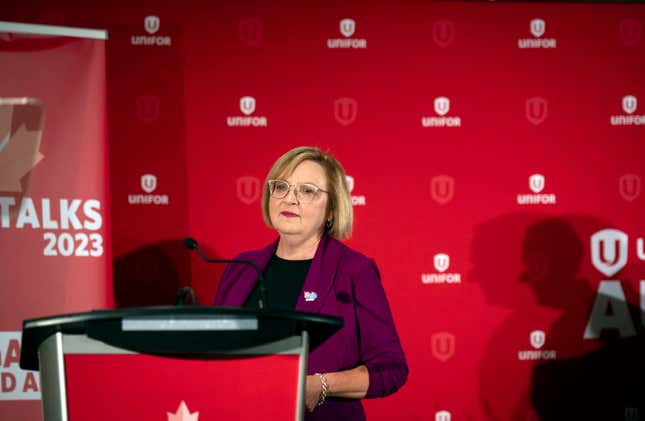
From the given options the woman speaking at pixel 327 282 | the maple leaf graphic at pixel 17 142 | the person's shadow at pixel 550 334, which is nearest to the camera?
the woman speaking at pixel 327 282

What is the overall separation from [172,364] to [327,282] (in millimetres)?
934

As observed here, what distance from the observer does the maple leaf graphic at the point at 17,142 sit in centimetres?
262

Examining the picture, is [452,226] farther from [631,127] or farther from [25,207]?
[25,207]

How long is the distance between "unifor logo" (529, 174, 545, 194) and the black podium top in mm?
2798

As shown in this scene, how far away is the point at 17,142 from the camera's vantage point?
265 cm

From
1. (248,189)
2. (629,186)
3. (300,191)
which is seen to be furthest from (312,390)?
(629,186)

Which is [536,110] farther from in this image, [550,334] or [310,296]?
[310,296]

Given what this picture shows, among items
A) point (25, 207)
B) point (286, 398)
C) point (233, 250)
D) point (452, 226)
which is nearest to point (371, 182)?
point (452, 226)

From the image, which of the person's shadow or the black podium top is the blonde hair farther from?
the person's shadow

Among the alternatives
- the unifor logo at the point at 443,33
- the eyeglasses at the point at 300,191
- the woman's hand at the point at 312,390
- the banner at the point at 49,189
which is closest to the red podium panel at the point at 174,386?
the woman's hand at the point at 312,390

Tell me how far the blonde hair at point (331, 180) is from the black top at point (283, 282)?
159 mm

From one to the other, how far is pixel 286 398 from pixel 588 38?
3.20 metres

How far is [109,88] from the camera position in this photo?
138 inches

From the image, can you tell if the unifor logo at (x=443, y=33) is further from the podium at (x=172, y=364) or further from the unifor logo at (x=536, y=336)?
the podium at (x=172, y=364)
